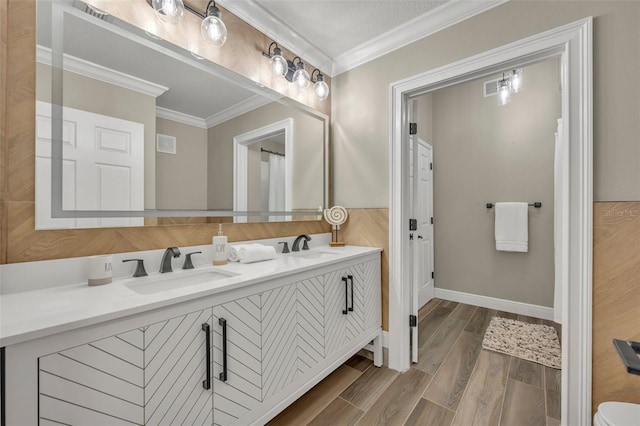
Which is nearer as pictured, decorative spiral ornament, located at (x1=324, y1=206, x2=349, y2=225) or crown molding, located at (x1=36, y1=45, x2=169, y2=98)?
crown molding, located at (x1=36, y1=45, x2=169, y2=98)

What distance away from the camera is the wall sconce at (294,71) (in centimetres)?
191

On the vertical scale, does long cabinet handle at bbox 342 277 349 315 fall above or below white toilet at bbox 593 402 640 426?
above

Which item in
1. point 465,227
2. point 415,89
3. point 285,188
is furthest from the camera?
point 465,227

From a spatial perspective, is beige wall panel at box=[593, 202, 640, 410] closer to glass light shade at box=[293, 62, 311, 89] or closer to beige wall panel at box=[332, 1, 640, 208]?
beige wall panel at box=[332, 1, 640, 208]

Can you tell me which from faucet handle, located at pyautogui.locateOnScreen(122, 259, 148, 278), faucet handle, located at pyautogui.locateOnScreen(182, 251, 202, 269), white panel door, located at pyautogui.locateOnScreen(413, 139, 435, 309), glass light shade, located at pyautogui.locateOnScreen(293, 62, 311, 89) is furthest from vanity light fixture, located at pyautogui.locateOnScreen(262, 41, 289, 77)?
white panel door, located at pyautogui.locateOnScreen(413, 139, 435, 309)

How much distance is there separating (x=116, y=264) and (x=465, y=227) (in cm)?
338

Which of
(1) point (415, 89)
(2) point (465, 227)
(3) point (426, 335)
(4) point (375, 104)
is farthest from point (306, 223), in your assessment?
(2) point (465, 227)

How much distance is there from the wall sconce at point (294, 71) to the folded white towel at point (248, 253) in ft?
4.07

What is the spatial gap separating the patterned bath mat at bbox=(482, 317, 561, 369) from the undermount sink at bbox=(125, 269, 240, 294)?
223 cm

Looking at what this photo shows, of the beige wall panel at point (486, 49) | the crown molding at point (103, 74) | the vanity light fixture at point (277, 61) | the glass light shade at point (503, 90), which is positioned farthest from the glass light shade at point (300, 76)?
the glass light shade at point (503, 90)

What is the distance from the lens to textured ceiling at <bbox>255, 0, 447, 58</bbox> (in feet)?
5.81

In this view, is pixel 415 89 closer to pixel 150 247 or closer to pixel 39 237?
pixel 150 247

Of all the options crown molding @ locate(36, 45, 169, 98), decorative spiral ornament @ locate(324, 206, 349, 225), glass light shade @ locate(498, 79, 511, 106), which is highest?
glass light shade @ locate(498, 79, 511, 106)

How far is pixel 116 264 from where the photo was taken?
1.24 meters
